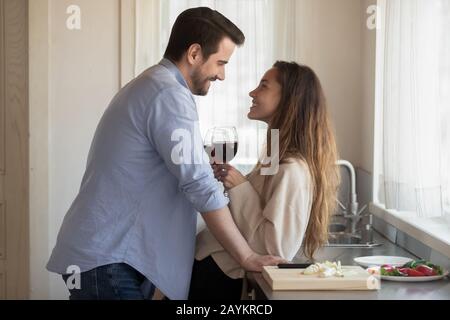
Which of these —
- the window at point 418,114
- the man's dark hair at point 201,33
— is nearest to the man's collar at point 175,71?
the man's dark hair at point 201,33

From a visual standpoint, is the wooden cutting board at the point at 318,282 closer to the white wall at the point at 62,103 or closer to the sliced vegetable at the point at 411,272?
the sliced vegetable at the point at 411,272

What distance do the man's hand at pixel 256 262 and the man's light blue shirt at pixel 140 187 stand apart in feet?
0.56

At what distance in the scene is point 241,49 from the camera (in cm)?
377

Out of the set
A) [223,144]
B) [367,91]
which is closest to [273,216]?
[223,144]

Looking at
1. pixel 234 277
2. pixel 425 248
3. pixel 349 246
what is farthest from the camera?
pixel 349 246

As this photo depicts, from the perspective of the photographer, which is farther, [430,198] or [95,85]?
[95,85]

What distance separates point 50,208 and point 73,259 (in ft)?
6.43

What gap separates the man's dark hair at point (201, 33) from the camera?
199cm
